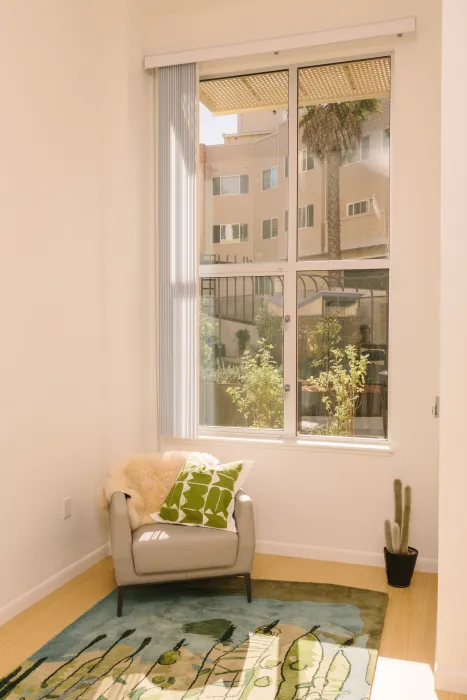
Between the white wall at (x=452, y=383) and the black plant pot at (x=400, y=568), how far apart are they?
35.6 inches

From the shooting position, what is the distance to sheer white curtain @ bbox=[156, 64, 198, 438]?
407cm

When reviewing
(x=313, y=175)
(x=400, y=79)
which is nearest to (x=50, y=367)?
(x=313, y=175)

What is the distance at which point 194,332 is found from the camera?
4.09 metres

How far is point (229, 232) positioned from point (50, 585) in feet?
7.68

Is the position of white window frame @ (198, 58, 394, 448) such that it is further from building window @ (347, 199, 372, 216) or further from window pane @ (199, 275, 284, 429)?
building window @ (347, 199, 372, 216)

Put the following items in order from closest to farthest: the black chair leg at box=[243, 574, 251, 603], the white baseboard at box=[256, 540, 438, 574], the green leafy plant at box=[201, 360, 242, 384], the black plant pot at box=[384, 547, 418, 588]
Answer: the black chair leg at box=[243, 574, 251, 603] < the black plant pot at box=[384, 547, 418, 588] < the white baseboard at box=[256, 540, 438, 574] < the green leafy plant at box=[201, 360, 242, 384]

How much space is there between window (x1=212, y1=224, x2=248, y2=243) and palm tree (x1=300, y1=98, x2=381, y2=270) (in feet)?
1.81

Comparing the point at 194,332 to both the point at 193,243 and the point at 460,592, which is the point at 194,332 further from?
the point at 460,592

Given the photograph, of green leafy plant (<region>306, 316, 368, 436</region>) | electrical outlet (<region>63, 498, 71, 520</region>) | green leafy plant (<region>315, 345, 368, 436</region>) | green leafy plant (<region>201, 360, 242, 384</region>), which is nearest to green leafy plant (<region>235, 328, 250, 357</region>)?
green leafy plant (<region>201, 360, 242, 384</region>)

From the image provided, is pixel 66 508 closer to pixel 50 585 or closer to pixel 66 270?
pixel 50 585

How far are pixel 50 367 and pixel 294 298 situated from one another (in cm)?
154

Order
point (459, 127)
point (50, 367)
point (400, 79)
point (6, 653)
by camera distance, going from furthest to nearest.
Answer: point (400, 79)
point (50, 367)
point (6, 653)
point (459, 127)

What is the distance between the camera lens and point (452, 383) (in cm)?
254

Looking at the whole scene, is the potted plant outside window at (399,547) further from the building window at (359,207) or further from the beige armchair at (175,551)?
the building window at (359,207)
